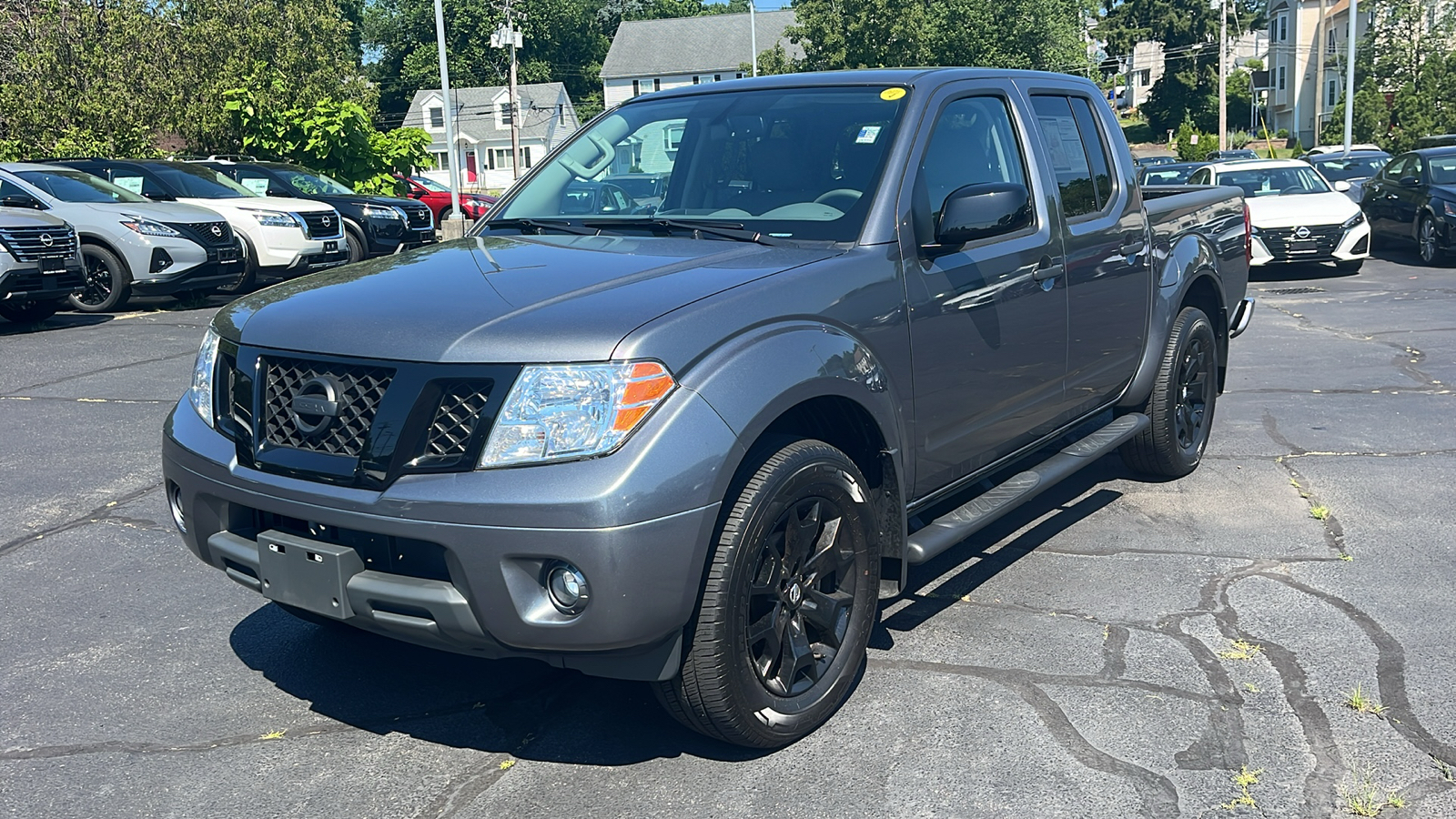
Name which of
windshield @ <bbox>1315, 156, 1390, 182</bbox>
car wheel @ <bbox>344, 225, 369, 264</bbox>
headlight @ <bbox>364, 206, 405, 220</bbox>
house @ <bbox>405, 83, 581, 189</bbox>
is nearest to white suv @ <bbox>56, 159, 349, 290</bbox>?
car wheel @ <bbox>344, 225, 369, 264</bbox>

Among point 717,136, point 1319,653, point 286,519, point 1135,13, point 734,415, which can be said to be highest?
point 1135,13

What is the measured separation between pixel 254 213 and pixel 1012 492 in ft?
43.2

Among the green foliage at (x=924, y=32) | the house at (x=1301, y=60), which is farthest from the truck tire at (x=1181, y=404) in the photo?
the house at (x=1301, y=60)

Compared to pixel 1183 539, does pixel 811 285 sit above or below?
above

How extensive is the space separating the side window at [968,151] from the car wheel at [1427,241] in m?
14.5

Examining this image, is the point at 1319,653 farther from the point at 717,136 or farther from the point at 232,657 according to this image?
the point at 232,657

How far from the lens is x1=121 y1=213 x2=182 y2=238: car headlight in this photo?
1340 cm

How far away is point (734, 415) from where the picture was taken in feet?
10.1

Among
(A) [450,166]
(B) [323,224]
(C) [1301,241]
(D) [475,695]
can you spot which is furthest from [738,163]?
Result: (A) [450,166]

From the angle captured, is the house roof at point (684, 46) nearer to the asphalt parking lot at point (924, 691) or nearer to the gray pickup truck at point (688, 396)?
the asphalt parking lot at point (924, 691)

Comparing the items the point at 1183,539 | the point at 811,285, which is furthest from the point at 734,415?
the point at 1183,539

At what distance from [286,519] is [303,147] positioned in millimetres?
20129

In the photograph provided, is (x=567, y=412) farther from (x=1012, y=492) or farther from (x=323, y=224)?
(x=323, y=224)

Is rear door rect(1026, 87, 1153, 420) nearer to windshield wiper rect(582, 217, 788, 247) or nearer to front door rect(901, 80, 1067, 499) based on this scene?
front door rect(901, 80, 1067, 499)
